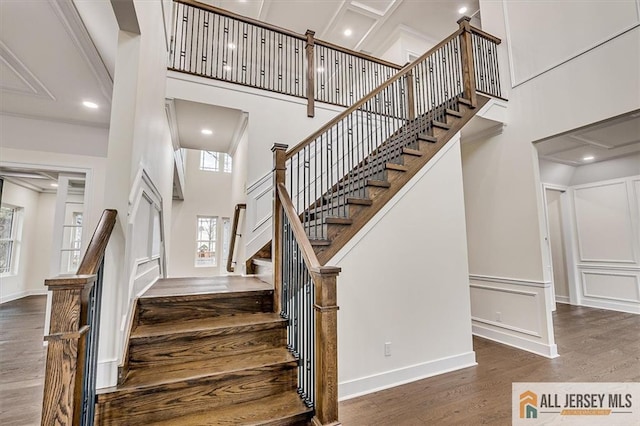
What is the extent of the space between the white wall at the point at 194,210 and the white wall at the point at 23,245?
10.1 ft

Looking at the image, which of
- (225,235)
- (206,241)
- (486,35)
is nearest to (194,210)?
(206,241)

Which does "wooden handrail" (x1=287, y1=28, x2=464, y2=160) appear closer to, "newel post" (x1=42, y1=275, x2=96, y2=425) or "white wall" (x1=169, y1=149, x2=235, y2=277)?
"newel post" (x1=42, y1=275, x2=96, y2=425)

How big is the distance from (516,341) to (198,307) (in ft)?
12.6

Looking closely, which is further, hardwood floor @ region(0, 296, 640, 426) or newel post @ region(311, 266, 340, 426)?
hardwood floor @ region(0, 296, 640, 426)

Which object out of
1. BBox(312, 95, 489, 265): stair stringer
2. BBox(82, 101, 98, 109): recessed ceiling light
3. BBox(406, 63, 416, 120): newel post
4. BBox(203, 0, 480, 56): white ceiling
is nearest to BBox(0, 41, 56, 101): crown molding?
BBox(82, 101, 98, 109): recessed ceiling light

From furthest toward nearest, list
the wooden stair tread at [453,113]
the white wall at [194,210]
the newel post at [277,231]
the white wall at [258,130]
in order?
the white wall at [194,210]
the white wall at [258,130]
the wooden stair tread at [453,113]
the newel post at [277,231]

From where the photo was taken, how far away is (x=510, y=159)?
407 centimetres

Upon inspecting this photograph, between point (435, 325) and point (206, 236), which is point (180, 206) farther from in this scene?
point (435, 325)

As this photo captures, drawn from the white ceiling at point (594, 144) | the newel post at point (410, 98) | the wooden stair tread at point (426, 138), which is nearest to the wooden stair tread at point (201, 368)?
the wooden stair tread at point (426, 138)

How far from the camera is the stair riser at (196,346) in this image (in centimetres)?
194

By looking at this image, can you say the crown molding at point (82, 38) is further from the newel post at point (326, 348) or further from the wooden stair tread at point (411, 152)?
the wooden stair tread at point (411, 152)

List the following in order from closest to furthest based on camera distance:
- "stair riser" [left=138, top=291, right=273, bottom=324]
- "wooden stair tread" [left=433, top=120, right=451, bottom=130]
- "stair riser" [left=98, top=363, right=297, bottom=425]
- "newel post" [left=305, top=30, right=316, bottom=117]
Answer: "stair riser" [left=98, top=363, right=297, bottom=425], "stair riser" [left=138, top=291, right=273, bottom=324], "wooden stair tread" [left=433, top=120, right=451, bottom=130], "newel post" [left=305, top=30, right=316, bottom=117]

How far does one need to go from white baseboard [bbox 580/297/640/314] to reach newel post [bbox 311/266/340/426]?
6389 mm
